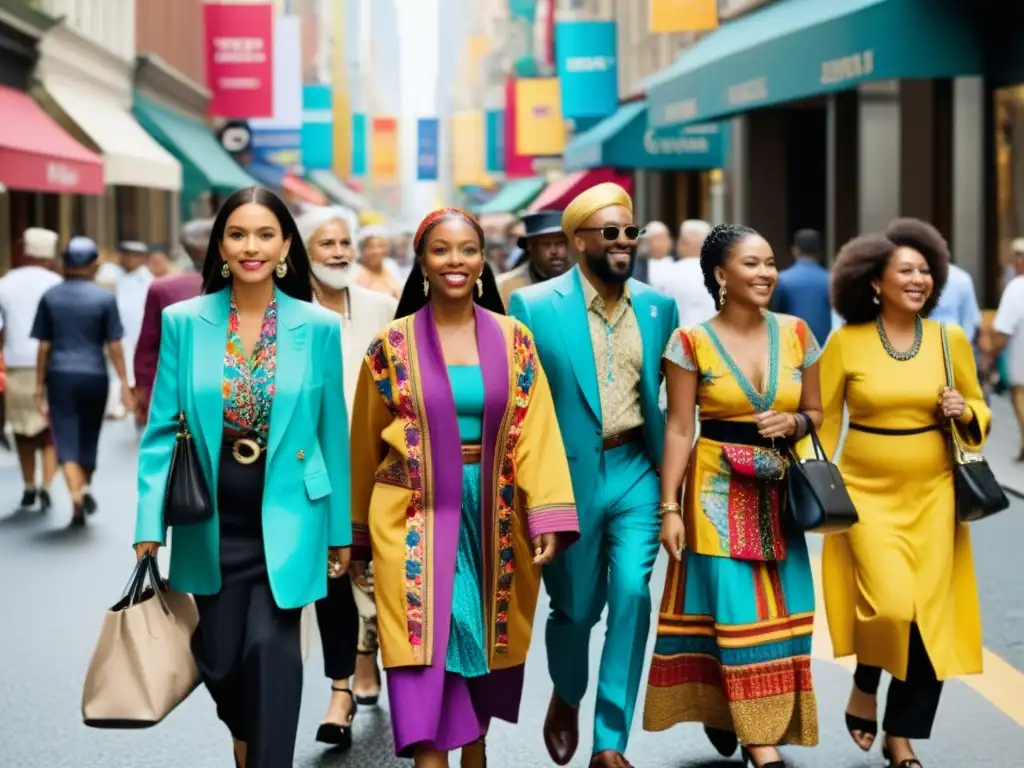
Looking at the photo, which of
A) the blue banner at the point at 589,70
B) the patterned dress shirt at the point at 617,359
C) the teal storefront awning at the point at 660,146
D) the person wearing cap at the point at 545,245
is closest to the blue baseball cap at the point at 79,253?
the person wearing cap at the point at 545,245

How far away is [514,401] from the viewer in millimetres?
5238

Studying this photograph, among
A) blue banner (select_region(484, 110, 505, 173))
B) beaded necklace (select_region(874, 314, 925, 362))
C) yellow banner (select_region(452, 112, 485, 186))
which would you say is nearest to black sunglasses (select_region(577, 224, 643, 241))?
beaded necklace (select_region(874, 314, 925, 362))

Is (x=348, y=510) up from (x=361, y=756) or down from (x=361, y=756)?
up

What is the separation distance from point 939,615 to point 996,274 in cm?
1385

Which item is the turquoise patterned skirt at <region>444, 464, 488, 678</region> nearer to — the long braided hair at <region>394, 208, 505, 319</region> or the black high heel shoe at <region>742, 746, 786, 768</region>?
the long braided hair at <region>394, 208, 505, 319</region>

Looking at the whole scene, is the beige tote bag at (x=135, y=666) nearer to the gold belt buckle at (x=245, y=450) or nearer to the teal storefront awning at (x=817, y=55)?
the gold belt buckle at (x=245, y=450)

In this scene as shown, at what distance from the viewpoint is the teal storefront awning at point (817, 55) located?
15.4 meters

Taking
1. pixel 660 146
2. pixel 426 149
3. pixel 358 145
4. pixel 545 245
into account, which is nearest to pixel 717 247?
pixel 545 245

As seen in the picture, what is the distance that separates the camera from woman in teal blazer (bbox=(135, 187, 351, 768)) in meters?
5.00

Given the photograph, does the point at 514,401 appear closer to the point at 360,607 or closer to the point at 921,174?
the point at 360,607

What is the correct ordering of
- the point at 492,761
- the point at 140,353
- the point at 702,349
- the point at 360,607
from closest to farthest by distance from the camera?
the point at 702,349 → the point at 492,761 → the point at 360,607 → the point at 140,353

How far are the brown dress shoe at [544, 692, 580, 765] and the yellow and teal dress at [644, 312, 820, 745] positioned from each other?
0.37m

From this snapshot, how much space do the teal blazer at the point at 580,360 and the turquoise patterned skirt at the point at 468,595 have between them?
0.75 metres

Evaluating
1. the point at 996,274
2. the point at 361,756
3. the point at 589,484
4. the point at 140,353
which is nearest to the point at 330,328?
the point at 589,484
